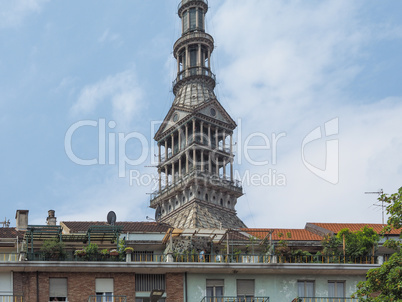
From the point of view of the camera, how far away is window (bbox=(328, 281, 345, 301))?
6172 centimetres

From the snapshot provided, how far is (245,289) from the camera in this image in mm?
61250

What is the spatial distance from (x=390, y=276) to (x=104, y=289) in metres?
18.5

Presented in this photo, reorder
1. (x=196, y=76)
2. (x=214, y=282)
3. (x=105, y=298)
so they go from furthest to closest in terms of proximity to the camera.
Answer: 1. (x=196, y=76)
2. (x=214, y=282)
3. (x=105, y=298)

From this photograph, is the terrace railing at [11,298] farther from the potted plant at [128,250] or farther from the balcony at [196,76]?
the balcony at [196,76]

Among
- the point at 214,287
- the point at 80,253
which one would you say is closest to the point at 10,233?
the point at 80,253

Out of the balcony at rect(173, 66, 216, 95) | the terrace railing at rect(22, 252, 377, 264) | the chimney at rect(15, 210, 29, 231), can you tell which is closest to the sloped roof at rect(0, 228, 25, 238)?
the chimney at rect(15, 210, 29, 231)

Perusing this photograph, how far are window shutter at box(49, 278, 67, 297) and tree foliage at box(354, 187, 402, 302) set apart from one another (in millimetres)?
18407

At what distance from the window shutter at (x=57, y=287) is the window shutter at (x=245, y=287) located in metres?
10.8

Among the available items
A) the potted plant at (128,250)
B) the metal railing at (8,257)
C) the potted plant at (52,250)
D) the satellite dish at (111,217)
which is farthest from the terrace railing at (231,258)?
the satellite dish at (111,217)

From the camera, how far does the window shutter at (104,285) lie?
196 ft

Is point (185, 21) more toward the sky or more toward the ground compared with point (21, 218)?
more toward the sky

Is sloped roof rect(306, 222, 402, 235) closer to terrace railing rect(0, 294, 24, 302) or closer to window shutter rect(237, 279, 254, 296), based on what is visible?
window shutter rect(237, 279, 254, 296)

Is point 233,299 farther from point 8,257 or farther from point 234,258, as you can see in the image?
point 8,257

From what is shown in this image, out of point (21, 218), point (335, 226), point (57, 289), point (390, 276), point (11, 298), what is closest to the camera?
point (390, 276)
